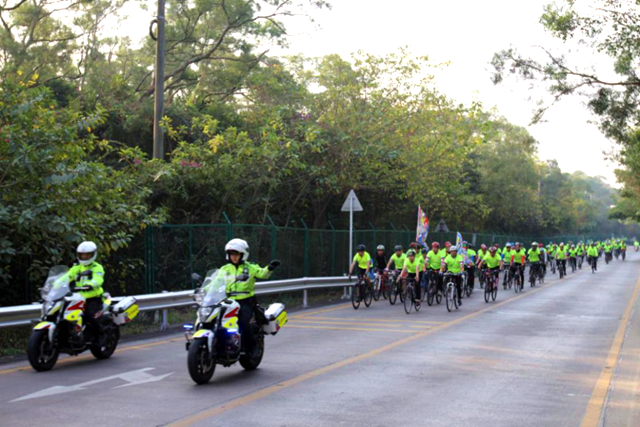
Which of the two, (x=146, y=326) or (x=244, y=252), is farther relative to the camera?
(x=146, y=326)

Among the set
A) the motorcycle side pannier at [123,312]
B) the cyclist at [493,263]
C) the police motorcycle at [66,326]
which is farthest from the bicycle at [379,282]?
the police motorcycle at [66,326]

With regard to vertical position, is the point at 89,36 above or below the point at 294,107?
above

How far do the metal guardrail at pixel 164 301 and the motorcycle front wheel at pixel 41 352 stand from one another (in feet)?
4.49

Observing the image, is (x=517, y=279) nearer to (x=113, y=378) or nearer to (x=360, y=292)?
(x=360, y=292)

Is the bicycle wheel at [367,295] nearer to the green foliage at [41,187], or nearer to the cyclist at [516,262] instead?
the green foliage at [41,187]

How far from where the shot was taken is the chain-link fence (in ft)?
63.1

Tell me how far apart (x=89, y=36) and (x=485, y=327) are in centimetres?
2218

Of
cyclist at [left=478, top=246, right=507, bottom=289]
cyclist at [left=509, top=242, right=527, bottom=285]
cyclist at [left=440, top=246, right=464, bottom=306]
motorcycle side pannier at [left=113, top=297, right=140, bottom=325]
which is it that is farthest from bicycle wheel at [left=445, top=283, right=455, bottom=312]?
motorcycle side pannier at [left=113, top=297, right=140, bottom=325]

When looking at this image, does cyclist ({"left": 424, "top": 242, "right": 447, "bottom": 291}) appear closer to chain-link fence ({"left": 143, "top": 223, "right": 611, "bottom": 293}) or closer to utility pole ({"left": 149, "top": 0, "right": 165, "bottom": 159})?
chain-link fence ({"left": 143, "top": 223, "right": 611, "bottom": 293})

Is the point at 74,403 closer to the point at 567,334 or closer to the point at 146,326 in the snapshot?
the point at 146,326

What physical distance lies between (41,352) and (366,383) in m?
4.21

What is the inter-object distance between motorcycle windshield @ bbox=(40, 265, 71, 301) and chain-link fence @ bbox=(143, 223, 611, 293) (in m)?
7.23

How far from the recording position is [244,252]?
1023 cm

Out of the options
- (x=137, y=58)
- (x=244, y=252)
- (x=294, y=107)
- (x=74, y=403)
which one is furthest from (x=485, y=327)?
(x=137, y=58)
